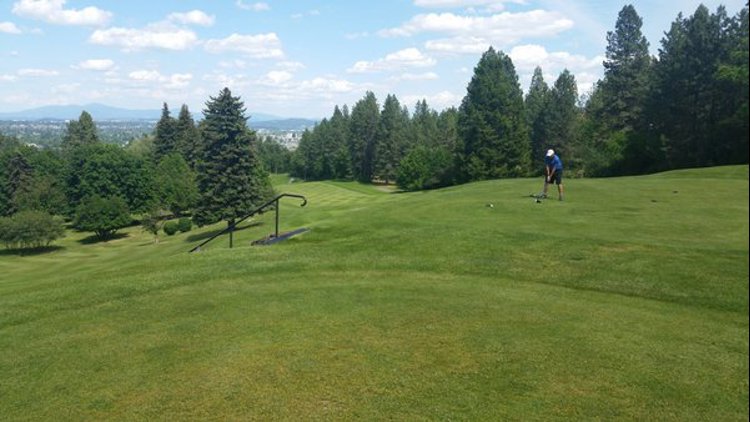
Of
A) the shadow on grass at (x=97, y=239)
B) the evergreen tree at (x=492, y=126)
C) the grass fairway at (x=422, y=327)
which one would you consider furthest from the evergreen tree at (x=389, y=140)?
the grass fairway at (x=422, y=327)

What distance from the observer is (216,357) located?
30.9 feet

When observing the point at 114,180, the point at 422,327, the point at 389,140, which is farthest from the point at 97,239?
the point at 422,327

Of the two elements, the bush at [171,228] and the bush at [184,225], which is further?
the bush at [184,225]

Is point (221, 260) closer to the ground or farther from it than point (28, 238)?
farther from it

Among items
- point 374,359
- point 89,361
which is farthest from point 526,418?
point 89,361

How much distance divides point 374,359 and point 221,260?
30.5ft

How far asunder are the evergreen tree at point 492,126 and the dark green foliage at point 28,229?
1904 inches

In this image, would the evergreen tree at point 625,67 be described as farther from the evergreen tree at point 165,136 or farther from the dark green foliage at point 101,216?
the evergreen tree at point 165,136

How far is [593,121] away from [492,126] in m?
16.1

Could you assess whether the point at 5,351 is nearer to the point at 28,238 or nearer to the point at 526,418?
the point at 526,418

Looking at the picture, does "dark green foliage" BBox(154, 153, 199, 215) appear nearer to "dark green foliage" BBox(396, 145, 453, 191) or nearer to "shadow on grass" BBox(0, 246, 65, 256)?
"shadow on grass" BBox(0, 246, 65, 256)

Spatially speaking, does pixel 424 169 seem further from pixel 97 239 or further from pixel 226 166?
pixel 97 239

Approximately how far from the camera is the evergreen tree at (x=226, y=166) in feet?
169

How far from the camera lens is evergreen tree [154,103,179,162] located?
102 m
